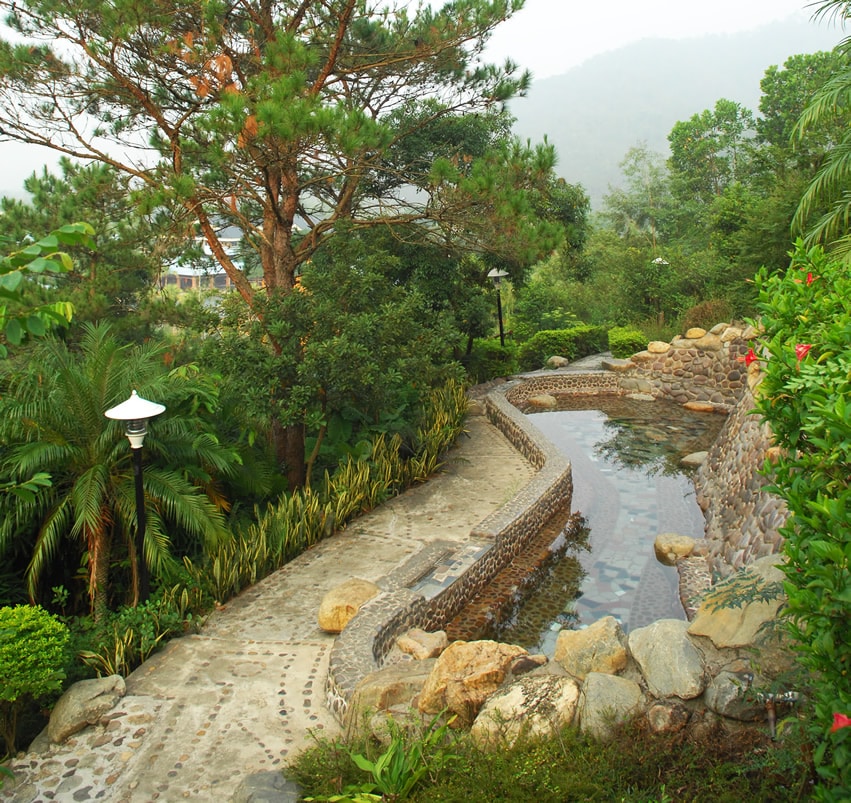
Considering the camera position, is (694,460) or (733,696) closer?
(733,696)

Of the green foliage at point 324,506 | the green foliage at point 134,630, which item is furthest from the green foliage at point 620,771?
the green foliage at point 324,506

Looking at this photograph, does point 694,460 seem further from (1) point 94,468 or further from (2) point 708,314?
(1) point 94,468

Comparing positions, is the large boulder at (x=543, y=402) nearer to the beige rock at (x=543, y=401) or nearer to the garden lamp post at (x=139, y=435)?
the beige rock at (x=543, y=401)

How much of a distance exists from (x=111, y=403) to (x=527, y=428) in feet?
23.3

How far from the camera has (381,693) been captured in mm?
4543

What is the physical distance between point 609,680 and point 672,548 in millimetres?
4444

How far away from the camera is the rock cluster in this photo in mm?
3721

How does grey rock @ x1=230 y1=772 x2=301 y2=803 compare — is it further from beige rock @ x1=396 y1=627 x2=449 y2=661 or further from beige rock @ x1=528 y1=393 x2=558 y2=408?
beige rock @ x1=528 y1=393 x2=558 y2=408

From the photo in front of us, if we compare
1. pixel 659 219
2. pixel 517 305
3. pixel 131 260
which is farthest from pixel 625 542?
pixel 659 219

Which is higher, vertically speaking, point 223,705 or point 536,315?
point 536,315

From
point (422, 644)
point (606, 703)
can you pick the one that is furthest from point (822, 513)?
point (422, 644)

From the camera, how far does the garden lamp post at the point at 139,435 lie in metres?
5.34

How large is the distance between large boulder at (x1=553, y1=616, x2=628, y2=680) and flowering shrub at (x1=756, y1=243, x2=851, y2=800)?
4.17 ft

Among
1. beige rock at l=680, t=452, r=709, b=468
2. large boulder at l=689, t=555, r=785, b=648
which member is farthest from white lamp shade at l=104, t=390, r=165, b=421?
beige rock at l=680, t=452, r=709, b=468
